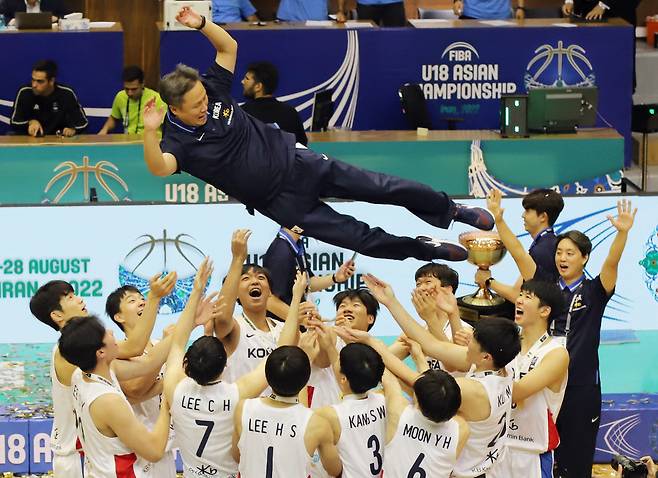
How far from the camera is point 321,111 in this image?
45.0ft

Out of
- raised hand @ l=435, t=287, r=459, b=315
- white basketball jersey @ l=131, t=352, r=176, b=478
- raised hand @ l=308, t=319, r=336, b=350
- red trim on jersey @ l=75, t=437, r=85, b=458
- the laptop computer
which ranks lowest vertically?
red trim on jersey @ l=75, t=437, r=85, b=458

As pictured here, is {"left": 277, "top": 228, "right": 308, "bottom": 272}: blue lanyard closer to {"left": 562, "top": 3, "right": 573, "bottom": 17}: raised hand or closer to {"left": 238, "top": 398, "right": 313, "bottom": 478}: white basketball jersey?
{"left": 238, "top": 398, "right": 313, "bottom": 478}: white basketball jersey

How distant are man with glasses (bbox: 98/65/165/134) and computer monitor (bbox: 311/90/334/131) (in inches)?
64.0

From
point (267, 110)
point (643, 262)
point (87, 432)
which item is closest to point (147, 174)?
point (267, 110)

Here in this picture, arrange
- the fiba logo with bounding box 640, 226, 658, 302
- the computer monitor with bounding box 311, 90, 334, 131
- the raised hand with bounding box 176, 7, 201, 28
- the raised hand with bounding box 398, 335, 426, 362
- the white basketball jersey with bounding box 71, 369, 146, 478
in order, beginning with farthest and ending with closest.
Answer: the computer monitor with bounding box 311, 90, 334, 131 < the fiba logo with bounding box 640, 226, 658, 302 < the raised hand with bounding box 398, 335, 426, 362 < the raised hand with bounding box 176, 7, 201, 28 < the white basketball jersey with bounding box 71, 369, 146, 478

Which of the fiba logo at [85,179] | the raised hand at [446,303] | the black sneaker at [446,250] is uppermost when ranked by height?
the black sneaker at [446,250]

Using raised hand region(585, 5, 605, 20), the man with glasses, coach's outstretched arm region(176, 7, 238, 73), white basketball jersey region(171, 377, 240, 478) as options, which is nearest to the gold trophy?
coach's outstretched arm region(176, 7, 238, 73)

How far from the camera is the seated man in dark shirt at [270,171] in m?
6.93

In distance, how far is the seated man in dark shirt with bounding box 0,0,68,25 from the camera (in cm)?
1548

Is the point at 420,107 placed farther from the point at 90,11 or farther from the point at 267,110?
the point at 90,11

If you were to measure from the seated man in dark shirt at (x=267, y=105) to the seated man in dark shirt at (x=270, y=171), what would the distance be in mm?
4053

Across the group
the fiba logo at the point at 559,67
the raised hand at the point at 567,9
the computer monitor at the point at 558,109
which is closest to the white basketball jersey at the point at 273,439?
the computer monitor at the point at 558,109

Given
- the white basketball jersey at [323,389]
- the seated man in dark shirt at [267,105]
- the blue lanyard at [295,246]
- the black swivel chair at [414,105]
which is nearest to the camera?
the white basketball jersey at [323,389]

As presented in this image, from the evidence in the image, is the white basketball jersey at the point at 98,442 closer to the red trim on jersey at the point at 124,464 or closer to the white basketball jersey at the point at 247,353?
the red trim on jersey at the point at 124,464
